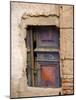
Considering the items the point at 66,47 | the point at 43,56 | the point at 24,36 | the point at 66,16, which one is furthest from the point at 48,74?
the point at 66,16

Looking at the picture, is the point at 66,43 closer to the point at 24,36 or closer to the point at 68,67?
the point at 68,67

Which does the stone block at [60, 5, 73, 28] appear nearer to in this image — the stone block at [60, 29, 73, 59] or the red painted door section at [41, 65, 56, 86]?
the stone block at [60, 29, 73, 59]

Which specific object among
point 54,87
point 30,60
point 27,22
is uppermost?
point 27,22

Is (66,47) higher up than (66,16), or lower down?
lower down

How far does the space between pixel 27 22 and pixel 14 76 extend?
49 cm

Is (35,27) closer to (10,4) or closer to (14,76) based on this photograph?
(10,4)

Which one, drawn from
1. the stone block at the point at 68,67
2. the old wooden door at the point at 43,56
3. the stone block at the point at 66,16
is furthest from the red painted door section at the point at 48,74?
the stone block at the point at 66,16

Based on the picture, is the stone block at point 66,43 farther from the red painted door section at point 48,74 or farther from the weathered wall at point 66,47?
the red painted door section at point 48,74

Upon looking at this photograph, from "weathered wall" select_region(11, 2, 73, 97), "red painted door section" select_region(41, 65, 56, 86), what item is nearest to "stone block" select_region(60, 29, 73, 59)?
"weathered wall" select_region(11, 2, 73, 97)

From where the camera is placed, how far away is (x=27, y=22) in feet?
8.67

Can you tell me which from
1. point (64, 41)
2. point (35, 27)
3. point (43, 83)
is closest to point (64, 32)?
point (64, 41)

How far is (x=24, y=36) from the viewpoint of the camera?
8.68 feet

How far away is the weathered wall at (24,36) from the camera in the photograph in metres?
2.61
